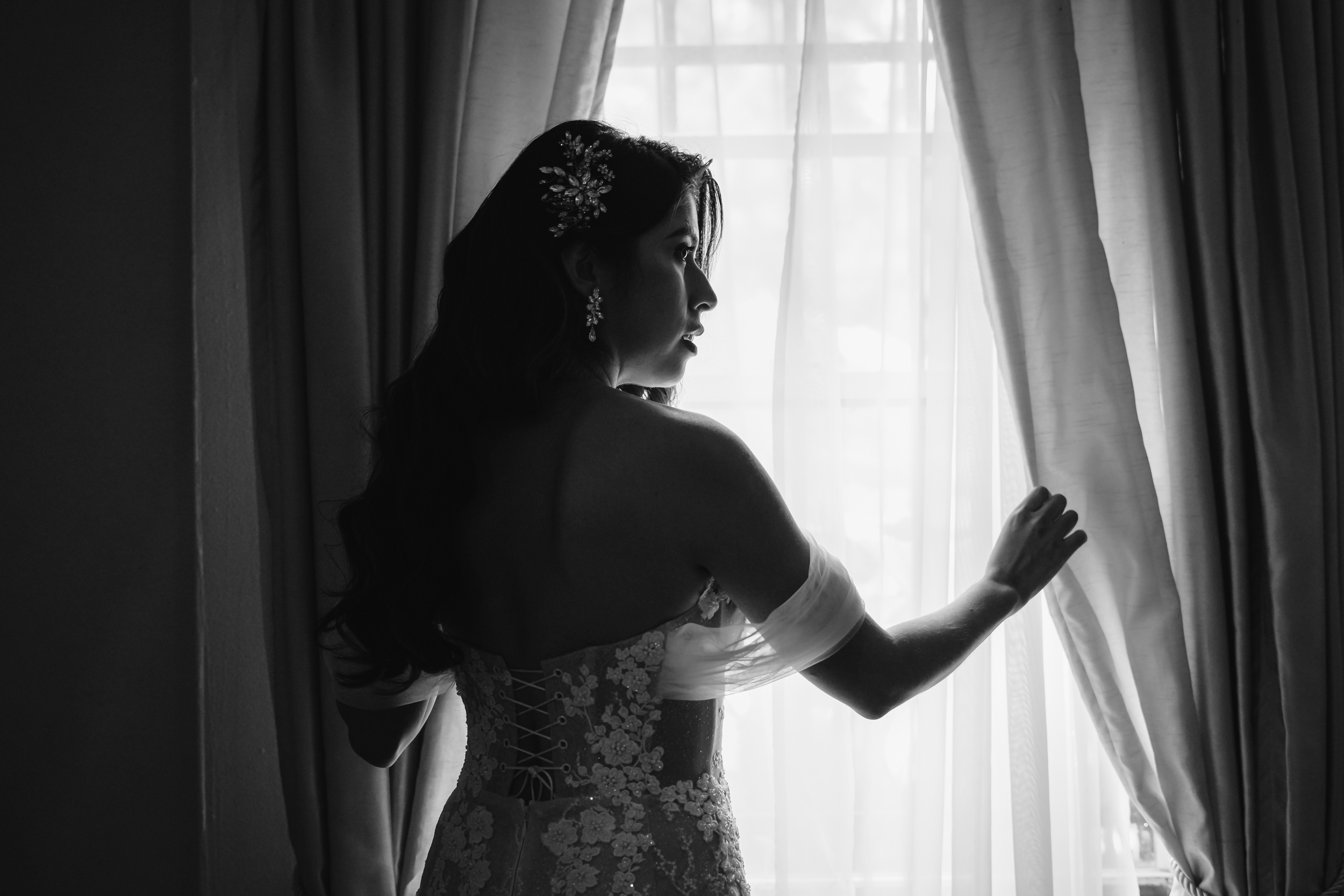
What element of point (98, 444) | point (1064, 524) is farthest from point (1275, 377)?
point (98, 444)

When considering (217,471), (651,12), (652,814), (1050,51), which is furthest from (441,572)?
(1050,51)

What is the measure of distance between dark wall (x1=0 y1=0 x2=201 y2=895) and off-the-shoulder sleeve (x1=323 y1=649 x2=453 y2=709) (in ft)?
1.82

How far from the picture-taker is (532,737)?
1.05 m

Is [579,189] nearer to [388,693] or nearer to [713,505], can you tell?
[713,505]

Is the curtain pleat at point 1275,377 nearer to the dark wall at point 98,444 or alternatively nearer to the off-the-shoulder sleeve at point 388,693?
the off-the-shoulder sleeve at point 388,693

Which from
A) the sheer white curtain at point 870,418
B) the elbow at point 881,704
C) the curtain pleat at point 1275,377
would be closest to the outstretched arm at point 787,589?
the elbow at point 881,704

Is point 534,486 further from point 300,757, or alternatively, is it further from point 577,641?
point 300,757

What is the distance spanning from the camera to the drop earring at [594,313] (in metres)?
1.11

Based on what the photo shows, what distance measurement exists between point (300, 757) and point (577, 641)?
661 millimetres

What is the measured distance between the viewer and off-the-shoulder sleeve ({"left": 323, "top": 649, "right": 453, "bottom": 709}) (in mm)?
1220

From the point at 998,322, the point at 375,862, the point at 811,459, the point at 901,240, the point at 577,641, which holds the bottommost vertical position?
the point at 375,862

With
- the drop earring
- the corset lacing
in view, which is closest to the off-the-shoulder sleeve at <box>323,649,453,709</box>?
the corset lacing

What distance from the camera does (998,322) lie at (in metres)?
1.46

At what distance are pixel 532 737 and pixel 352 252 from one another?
0.81m
